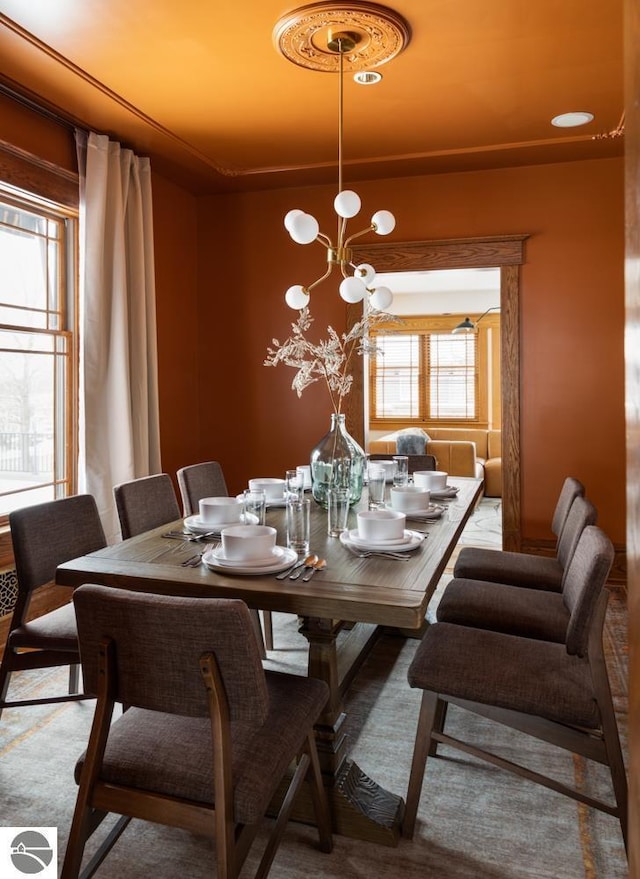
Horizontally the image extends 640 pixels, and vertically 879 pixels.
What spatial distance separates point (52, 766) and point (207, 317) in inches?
133

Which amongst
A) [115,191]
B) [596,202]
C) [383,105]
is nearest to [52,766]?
[115,191]

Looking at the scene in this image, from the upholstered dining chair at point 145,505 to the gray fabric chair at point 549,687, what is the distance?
0.84 meters

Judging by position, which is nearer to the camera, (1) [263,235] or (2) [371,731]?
(2) [371,731]

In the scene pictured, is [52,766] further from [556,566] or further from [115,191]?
[115,191]

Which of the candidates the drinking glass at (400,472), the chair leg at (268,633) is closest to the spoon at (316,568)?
the drinking glass at (400,472)

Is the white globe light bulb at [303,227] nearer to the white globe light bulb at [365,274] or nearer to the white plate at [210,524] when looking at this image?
the white globe light bulb at [365,274]

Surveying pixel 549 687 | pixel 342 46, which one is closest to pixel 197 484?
pixel 549 687

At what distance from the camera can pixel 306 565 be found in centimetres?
177

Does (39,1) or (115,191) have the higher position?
(39,1)

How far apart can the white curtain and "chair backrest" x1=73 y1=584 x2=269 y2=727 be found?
2.40 meters

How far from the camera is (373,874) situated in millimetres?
1626

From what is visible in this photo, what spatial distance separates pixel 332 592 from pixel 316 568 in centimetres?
19

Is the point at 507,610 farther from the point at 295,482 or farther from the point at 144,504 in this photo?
the point at 144,504

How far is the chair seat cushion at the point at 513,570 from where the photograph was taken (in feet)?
8.35
